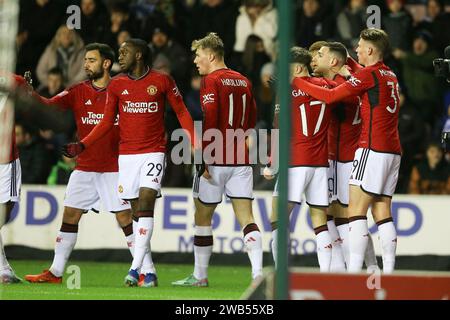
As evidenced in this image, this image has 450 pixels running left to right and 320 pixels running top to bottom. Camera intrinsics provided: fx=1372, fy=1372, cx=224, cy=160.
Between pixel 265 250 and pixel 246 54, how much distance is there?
2.32m

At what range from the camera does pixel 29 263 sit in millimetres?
14281

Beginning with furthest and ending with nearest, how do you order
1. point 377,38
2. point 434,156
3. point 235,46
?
point 235,46, point 434,156, point 377,38

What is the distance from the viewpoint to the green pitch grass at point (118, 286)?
10648 mm

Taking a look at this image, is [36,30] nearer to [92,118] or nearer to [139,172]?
[92,118]

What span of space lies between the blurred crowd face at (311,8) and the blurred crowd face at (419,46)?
1167 millimetres

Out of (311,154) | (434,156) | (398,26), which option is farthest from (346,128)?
(398,26)

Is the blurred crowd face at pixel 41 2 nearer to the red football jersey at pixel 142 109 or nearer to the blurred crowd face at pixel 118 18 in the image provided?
the blurred crowd face at pixel 118 18

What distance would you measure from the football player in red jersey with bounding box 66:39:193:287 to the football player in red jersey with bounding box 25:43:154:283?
49cm

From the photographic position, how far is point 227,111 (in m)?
11.5

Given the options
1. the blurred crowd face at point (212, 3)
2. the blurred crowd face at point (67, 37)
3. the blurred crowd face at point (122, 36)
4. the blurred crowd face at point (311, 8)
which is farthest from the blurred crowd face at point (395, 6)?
the blurred crowd face at point (67, 37)

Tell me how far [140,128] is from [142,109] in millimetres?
161

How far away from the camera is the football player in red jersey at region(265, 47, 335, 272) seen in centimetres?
1131

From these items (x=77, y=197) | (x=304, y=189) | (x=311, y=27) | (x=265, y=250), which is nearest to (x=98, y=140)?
(x=77, y=197)

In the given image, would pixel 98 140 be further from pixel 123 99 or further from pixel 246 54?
pixel 246 54
